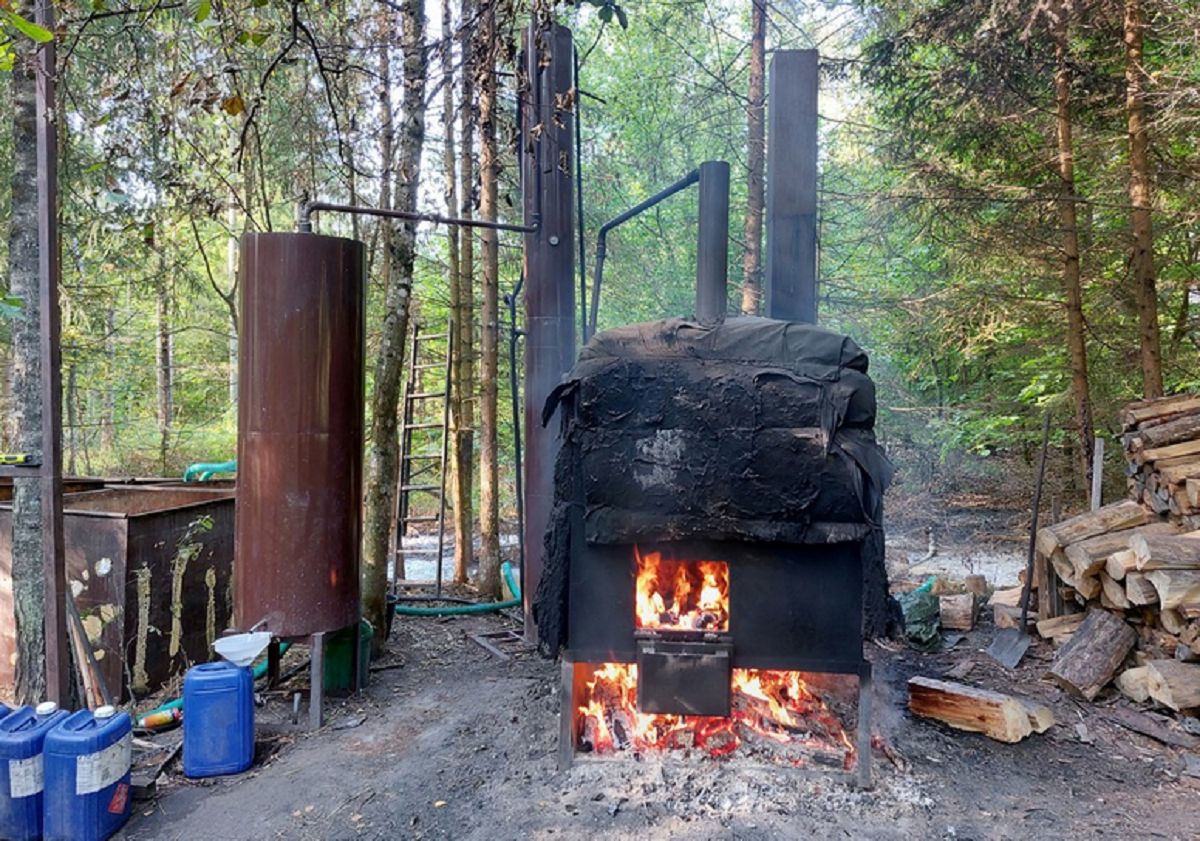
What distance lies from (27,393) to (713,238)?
13.6 ft

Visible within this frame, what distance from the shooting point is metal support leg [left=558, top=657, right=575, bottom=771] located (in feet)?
10.4

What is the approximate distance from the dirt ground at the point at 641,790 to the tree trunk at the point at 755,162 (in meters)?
5.61

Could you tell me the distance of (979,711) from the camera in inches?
141

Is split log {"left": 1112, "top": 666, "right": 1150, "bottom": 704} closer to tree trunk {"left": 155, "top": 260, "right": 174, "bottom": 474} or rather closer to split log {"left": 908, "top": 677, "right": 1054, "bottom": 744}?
split log {"left": 908, "top": 677, "right": 1054, "bottom": 744}

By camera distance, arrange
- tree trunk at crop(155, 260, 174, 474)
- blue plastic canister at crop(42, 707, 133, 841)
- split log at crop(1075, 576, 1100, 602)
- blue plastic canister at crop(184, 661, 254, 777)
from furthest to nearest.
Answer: tree trunk at crop(155, 260, 174, 474) < split log at crop(1075, 576, 1100, 602) < blue plastic canister at crop(184, 661, 254, 777) < blue plastic canister at crop(42, 707, 133, 841)

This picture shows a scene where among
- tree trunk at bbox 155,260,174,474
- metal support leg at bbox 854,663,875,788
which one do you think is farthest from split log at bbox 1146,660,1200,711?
tree trunk at bbox 155,260,174,474

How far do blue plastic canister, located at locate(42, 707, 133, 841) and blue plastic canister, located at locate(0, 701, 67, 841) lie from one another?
44 mm

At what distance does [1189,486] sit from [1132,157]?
324 centimetres

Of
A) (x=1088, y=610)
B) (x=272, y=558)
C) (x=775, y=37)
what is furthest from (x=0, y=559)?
(x=775, y=37)

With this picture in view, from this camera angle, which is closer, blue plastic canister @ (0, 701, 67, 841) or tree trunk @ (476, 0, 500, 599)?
blue plastic canister @ (0, 701, 67, 841)

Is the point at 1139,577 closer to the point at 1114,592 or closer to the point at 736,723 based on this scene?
the point at 1114,592

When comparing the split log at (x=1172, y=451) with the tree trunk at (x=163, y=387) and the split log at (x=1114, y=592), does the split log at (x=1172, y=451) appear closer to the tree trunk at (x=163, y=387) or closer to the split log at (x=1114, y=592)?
the split log at (x=1114, y=592)

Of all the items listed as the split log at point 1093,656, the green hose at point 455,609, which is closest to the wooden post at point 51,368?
the green hose at point 455,609

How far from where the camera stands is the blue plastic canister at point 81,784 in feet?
9.02
